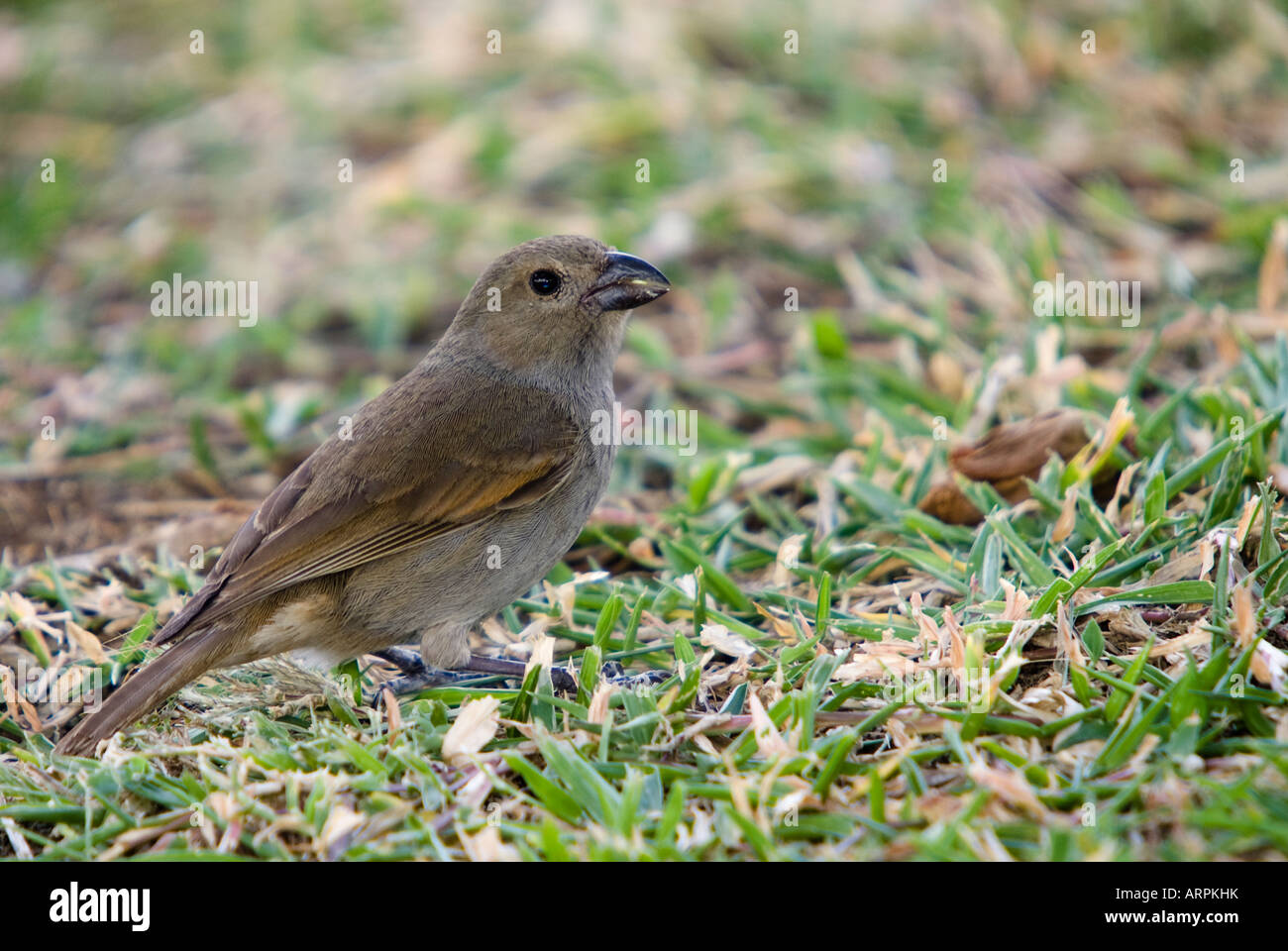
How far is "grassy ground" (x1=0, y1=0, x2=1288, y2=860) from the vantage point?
10.2ft

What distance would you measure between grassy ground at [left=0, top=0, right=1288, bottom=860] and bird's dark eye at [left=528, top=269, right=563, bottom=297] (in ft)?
3.08

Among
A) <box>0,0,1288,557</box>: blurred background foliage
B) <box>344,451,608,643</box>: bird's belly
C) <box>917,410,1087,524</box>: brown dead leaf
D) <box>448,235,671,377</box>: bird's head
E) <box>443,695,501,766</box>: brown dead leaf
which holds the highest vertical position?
<box>0,0,1288,557</box>: blurred background foliage

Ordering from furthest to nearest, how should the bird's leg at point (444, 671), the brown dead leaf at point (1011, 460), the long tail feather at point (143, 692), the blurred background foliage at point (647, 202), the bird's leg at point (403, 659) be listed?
1. the blurred background foliage at point (647, 202)
2. the brown dead leaf at point (1011, 460)
3. the bird's leg at point (403, 659)
4. the bird's leg at point (444, 671)
5. the long tail feather at point (143, 692)

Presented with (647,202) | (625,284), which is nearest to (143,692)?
(625,284)

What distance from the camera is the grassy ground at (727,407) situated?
10.2 feet

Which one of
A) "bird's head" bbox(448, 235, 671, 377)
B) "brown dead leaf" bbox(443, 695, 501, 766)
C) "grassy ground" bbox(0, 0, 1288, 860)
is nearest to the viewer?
"grassy ground" bbox(0, 0, 1288, 860)

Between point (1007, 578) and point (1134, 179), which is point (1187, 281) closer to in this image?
point (1134, 179)

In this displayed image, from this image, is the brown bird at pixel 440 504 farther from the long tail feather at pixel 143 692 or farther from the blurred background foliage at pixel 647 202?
the blurred background foliage at pixel 647 202

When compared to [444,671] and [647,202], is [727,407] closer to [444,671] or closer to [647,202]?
[647,202]

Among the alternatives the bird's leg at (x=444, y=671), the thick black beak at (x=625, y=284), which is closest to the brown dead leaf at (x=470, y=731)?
the bird's leg at (x=444, y=671)

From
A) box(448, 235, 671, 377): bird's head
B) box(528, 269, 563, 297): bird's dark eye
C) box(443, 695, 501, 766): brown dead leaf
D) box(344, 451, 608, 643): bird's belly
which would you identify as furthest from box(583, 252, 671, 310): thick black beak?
box(443, 695, 501, 766): brown dead leaf

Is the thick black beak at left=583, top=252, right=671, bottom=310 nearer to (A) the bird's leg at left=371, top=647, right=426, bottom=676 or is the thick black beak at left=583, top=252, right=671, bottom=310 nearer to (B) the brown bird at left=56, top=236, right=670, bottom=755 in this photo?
(B) the brown bird at left=56, top=236, right=670, bottom=755

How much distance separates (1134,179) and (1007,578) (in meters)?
3.77
